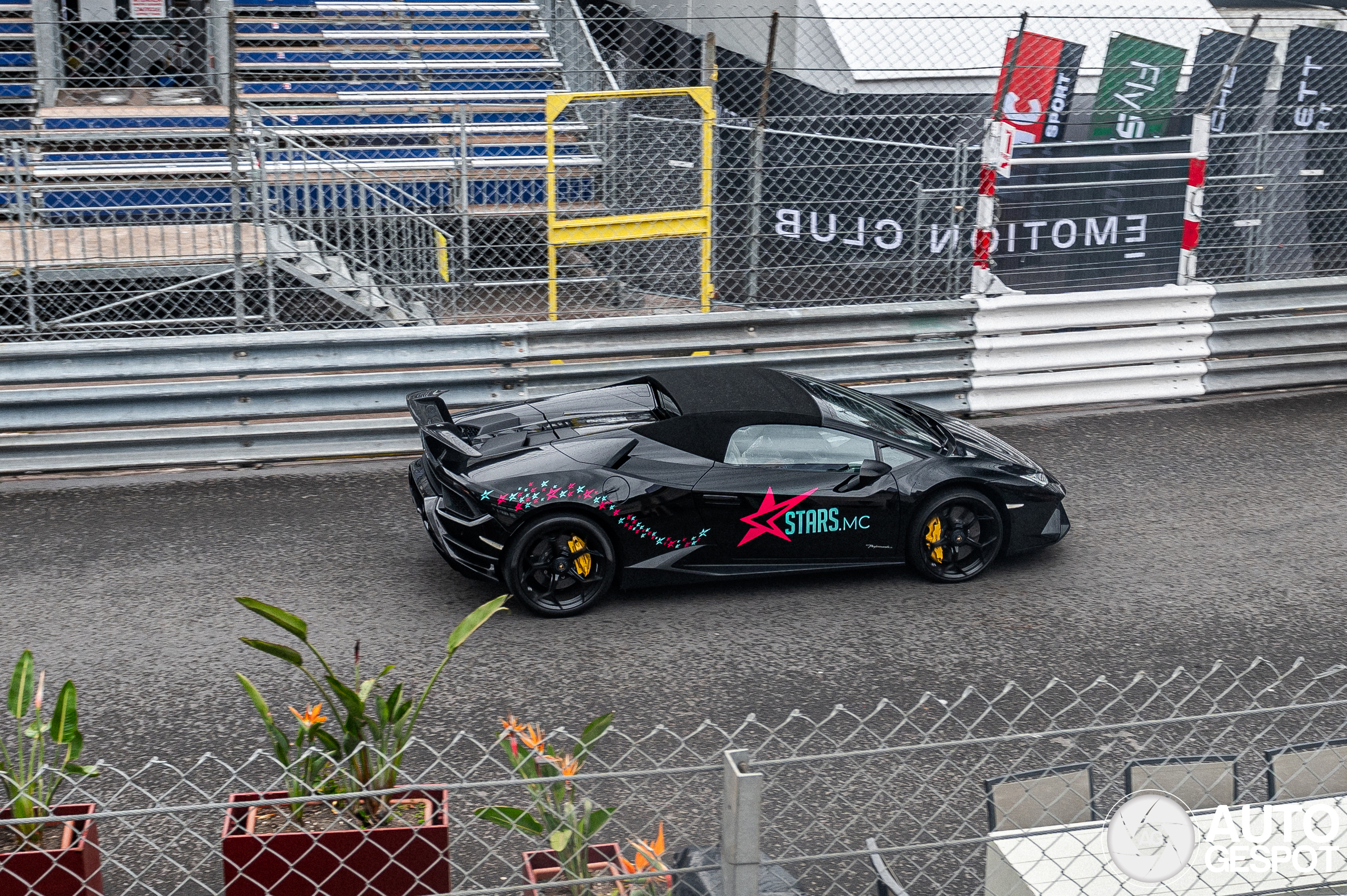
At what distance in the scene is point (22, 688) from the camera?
385cm

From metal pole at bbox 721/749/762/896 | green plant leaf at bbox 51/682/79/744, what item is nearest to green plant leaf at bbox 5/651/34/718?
green plant leaf at bbox 51/682/79/744

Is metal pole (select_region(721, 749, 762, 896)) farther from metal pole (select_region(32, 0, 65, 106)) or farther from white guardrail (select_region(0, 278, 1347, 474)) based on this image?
metal pole (select_region(32, 0, 65, 106))

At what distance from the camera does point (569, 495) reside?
21.2 ft

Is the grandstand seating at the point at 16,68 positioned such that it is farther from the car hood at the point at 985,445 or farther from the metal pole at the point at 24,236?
the car hood at the point at 985,445

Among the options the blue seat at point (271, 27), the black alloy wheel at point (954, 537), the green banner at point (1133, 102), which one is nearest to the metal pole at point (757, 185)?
the black alloy wheel at point (954, 537)

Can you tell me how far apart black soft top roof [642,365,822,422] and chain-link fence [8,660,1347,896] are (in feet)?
5.89

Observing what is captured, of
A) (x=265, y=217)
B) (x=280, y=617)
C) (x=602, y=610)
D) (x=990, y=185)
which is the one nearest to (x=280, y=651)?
(x=280, y=617)

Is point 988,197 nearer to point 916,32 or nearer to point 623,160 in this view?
point 623,160

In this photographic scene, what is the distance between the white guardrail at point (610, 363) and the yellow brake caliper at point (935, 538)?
1.38m

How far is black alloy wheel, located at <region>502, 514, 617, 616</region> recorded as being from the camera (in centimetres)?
651

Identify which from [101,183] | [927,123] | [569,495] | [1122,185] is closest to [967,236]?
[1122,185]

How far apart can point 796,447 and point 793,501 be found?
29 cm

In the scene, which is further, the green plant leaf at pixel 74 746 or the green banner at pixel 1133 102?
the green banner at pixel 1133 102

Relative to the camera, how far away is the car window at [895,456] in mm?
6961
